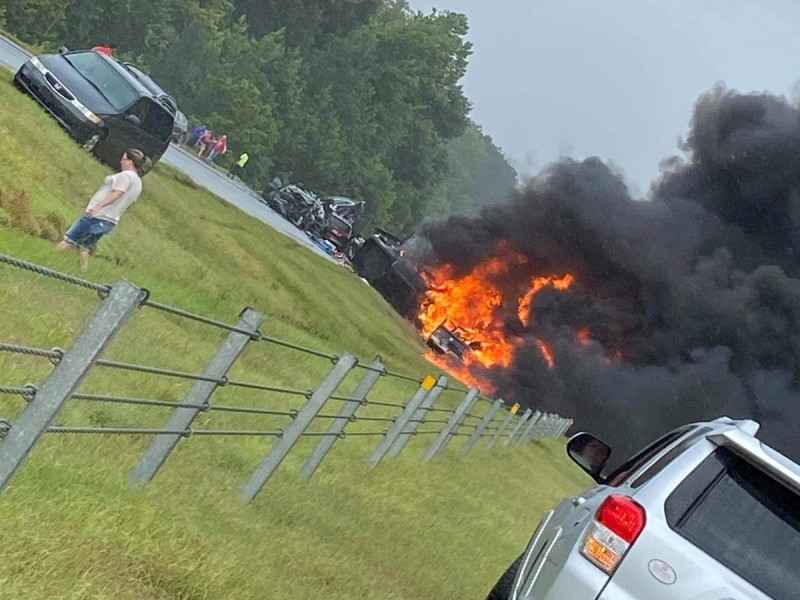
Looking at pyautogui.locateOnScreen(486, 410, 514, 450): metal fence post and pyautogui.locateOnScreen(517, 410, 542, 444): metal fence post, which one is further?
pyautogui.locateOnScreen(517, 410, 542, 444): metal fence post

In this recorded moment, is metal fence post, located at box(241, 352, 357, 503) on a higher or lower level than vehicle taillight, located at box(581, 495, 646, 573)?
lower

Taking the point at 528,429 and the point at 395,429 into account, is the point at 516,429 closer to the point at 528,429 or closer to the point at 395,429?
the point at 528,429

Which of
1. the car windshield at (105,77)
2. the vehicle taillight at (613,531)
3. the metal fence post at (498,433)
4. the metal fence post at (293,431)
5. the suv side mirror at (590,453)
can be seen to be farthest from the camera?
the metal fence post at (498,433)

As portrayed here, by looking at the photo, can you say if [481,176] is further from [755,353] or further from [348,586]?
[348,586]

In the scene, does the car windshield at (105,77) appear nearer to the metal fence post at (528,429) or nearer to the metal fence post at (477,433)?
the metal fence post at (477,433)

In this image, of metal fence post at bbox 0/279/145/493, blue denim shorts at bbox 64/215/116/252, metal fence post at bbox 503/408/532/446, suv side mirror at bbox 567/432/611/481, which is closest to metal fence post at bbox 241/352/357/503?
suv side mirror at bbox 567/432/611/481

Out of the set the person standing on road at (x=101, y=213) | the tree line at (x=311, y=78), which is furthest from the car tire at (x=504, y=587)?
the tree line at (x=311, y=78)

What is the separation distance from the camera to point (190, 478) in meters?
7.53

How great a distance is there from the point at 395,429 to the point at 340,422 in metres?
2.21

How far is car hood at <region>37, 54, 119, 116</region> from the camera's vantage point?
18172 mm

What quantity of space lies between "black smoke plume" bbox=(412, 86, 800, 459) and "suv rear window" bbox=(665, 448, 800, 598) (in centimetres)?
3070

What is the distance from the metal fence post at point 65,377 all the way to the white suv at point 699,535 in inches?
78.7

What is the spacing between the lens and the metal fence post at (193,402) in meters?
6.68

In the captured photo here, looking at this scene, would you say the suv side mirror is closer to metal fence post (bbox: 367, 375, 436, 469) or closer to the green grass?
the green grass
